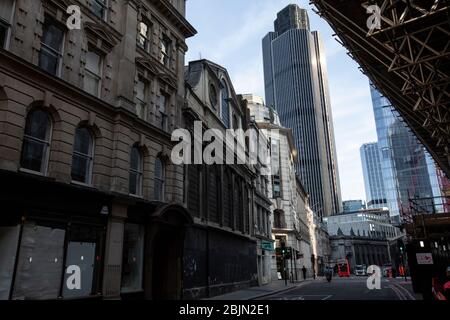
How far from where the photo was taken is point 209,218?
2570 centimetres

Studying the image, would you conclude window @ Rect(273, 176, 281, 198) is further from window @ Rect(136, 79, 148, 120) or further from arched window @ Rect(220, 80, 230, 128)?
window @ Rect(136, 79, 148, 120)

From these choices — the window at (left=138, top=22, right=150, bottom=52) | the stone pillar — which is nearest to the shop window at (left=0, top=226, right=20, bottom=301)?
the stone pillar

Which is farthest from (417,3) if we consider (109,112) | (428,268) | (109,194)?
(109,194)

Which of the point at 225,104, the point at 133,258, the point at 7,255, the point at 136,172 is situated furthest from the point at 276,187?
the point at 7,255

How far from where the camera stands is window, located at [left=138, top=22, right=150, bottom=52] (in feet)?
65.1

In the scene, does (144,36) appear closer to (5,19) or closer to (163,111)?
(163,111)

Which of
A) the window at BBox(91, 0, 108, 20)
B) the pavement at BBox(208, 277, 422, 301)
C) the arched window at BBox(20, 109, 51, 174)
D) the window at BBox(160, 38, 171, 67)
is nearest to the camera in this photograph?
the arched window at BBox(20, 109, 51, 174)

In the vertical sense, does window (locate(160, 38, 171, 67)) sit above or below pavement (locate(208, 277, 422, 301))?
above

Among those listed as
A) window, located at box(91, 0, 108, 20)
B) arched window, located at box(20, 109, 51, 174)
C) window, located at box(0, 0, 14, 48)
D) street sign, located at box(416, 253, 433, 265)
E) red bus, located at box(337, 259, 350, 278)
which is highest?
window, located at box(91, 0, 108, 20)

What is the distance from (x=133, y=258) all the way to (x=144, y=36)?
38.7 feet

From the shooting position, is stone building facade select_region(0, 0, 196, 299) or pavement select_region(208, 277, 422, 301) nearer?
stone building facade select_region(0, 0, 196, 299)

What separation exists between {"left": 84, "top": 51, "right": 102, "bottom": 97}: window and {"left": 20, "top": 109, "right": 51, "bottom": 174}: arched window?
2757 mm

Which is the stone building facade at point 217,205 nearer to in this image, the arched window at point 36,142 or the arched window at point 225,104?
the arched window at point 225,104
